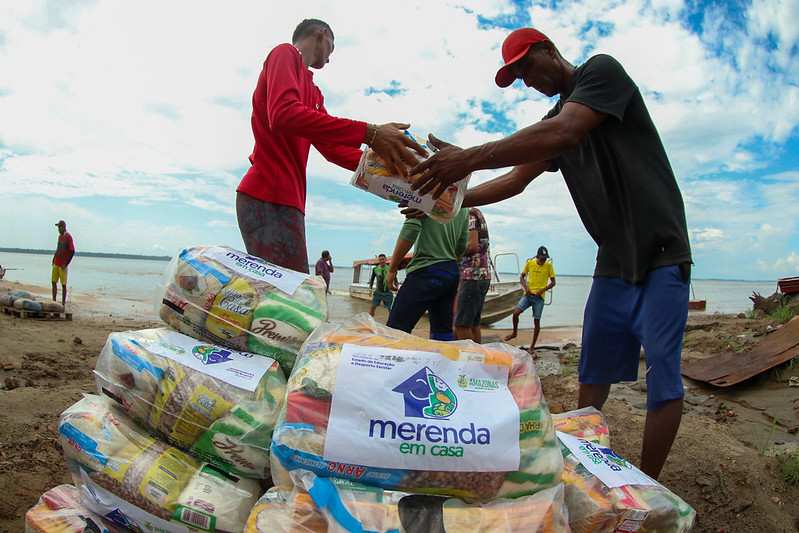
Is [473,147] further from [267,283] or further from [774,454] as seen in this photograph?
[774,454]

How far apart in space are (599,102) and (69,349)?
217 inches

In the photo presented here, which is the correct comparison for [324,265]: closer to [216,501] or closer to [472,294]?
[472,294]

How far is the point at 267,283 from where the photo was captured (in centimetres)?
157

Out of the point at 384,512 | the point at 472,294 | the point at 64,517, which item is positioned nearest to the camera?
the point at 384,512

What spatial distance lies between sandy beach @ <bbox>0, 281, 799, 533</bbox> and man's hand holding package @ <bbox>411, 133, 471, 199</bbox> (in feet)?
5.93

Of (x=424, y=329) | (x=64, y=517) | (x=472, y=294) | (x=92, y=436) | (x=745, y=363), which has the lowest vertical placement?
(x=424, y=329)

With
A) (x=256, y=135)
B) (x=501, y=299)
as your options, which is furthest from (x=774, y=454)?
(x=501, y=299)

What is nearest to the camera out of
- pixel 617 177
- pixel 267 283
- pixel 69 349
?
pixel 267 283

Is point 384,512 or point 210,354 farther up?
point 210,354

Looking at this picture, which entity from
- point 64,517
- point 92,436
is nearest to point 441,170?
point 92,436

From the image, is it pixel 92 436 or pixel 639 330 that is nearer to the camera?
pixel 92 436

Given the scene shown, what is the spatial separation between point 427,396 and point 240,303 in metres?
0.70

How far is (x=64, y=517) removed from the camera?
1413 millimetres

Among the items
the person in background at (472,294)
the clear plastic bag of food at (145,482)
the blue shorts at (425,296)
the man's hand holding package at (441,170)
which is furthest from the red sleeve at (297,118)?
the person in background at (472,294)
